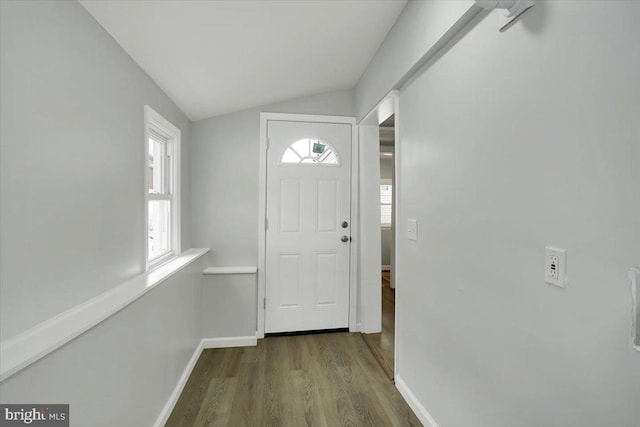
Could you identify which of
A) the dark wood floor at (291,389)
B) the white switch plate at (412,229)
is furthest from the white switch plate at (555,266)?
the dark wood floor at (291,389)

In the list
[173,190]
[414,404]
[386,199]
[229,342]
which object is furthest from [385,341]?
[386,199]

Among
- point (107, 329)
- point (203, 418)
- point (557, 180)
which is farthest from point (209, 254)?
point (557, 180)

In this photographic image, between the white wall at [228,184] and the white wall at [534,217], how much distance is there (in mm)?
1762

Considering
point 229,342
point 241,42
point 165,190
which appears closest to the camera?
point 241,42

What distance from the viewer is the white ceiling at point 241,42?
138cm

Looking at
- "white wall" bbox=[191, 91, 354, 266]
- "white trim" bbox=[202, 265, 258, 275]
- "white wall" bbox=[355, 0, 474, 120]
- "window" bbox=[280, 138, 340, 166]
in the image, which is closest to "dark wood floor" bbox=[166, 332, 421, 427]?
"white trim" bbox=[202, 265, 258, 275]

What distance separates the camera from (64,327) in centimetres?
96

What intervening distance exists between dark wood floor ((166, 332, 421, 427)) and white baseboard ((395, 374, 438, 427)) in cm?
4

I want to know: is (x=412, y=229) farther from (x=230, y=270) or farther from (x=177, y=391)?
(x=177, y=391)

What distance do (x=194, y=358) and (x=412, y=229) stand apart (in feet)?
6.52

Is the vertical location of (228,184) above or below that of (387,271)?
above

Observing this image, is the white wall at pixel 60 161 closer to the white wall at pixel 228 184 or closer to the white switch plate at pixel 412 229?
the white wall at pixel 228 184

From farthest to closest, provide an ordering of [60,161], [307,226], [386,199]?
[386,199] → [307,226] → [60,161]

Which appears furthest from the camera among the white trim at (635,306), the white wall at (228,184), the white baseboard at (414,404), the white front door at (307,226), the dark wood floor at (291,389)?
the white front door at (307,226)
